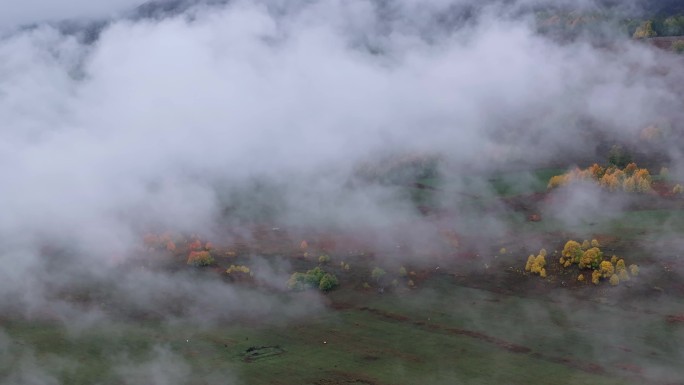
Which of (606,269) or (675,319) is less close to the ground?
(606,269)

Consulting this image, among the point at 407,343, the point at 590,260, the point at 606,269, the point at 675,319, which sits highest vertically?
the point at 590,260

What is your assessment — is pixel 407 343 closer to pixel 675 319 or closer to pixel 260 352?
pixel 260 352

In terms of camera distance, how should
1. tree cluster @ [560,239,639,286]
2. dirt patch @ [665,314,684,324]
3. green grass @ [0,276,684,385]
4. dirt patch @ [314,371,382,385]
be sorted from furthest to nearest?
tree cluster @ [560,239,639,286], dirt patch @ [665,314,684,324], green grass @ [0,276,684,385], dirt patch @ [314,371,382,385]

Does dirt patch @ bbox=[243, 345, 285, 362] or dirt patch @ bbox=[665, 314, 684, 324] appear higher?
dirt patch @ bbox=[243, 345, 285, 362]

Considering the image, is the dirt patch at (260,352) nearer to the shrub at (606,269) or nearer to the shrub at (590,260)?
the shrub at (590,260)

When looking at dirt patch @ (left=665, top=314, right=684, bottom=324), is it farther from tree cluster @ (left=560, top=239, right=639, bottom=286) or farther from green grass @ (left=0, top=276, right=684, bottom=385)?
tree cluster @ (left=560, top=239, right=639, bottom=286)

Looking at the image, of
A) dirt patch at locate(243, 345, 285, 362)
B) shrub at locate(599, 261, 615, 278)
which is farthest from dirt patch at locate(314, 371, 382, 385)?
shrub at locate(599, 261, 615, 278)

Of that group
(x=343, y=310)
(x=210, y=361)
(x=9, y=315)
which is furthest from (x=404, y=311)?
(x=9, y=315)

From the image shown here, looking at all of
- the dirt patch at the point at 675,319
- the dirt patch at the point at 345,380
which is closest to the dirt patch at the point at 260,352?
the dirt patch at the point at 345,380

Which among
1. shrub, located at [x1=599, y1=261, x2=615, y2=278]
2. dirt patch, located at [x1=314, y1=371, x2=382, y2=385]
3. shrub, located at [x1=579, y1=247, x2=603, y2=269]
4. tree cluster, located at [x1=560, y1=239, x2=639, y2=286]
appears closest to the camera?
dirt patch, located at [x1=314, y1=371, x2=382, y2=385]

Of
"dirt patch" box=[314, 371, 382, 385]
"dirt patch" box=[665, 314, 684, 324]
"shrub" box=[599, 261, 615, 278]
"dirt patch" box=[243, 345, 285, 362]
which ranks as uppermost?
"shrub" box=[599, 261, 615, 278]

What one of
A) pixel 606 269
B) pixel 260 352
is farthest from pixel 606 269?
pixel 260 352
